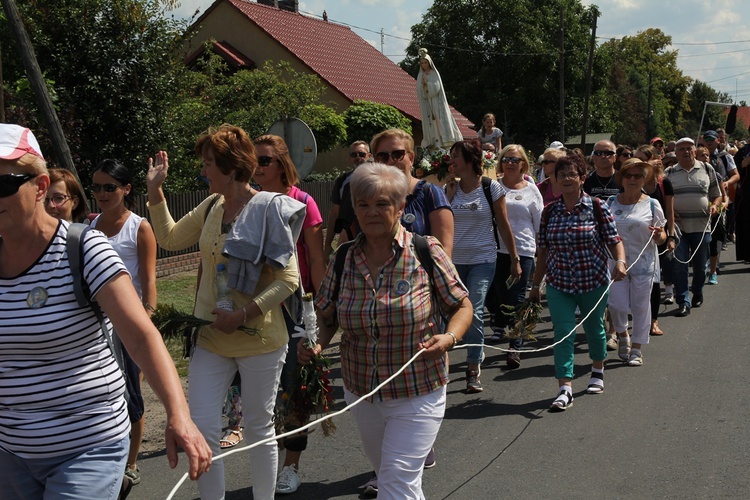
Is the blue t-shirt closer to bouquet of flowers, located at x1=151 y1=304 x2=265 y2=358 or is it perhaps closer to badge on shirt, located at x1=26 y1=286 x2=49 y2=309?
bouquet of flowers, located at x1=151 y1=304 x2=265 y2=358

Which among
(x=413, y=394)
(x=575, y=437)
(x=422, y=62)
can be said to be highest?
(x=422, y=62)

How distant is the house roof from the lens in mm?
32812

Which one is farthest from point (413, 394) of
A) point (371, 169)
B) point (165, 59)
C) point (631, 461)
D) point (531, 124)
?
point (531, 124)

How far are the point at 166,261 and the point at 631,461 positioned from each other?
1026 centimetres

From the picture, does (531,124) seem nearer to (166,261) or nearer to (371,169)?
(166,261)

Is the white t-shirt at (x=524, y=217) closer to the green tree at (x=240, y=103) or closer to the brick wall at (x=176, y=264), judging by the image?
the brick wall at (x=176, y=264)

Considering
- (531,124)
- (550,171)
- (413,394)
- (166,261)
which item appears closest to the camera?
(413,394)

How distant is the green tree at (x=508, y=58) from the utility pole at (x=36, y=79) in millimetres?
47601

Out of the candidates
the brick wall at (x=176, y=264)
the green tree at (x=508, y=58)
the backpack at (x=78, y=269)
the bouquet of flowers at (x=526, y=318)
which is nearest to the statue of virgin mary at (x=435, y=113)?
the brick wall at (x=176, y=264)

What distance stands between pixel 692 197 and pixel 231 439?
762 cm

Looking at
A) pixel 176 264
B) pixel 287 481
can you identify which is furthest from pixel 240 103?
pixel 287 481

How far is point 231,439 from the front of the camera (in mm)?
6312

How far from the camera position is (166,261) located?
47.5 feet

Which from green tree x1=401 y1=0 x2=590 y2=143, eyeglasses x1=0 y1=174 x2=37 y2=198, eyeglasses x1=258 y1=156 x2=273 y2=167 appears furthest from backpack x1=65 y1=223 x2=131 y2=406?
green tree x1=401 y1=0 x2=590 y2=143
